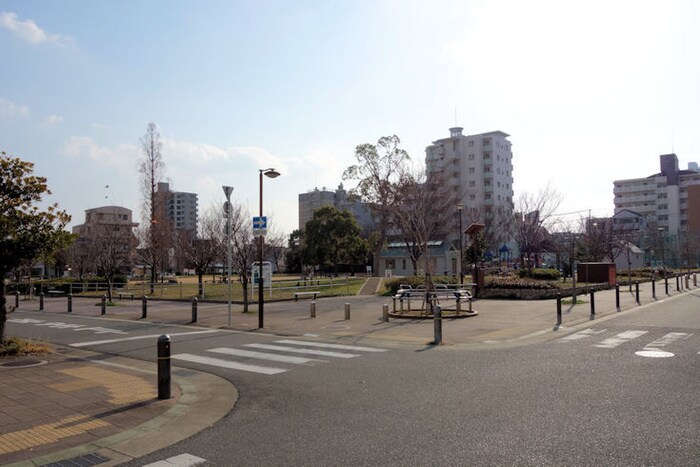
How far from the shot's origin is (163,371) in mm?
7531

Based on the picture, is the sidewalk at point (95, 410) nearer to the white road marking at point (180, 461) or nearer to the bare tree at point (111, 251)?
the white road marking at point (180, 461)

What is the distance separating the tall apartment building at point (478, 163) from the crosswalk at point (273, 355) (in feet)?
240

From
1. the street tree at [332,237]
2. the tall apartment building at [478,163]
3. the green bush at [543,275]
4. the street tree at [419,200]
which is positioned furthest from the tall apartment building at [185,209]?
the green bush at [543,275]

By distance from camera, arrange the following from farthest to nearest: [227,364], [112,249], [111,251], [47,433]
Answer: [112,249] → [111,251] → [227,364] → [47,433]

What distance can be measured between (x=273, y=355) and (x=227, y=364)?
1.21m

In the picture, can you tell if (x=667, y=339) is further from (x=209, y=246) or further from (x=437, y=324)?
(x=209, y=246)

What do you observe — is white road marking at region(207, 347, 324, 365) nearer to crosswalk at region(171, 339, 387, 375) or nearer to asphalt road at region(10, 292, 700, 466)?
crosswalk at region(171, 339, 387, 375)

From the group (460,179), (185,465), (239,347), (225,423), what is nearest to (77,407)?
(225,423)

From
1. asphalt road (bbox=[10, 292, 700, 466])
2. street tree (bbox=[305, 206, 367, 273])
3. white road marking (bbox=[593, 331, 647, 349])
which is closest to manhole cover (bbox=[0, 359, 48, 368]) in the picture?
asphalt road (bbox=[10, 292, 700, 466])

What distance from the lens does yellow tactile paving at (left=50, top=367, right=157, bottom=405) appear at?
754cm

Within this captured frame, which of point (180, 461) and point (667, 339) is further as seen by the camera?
point (667, 339)


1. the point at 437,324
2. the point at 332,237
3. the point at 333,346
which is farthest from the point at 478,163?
the point at 333,346

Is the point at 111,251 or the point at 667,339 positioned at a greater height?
the point at 111,251

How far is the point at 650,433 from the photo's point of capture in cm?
545
